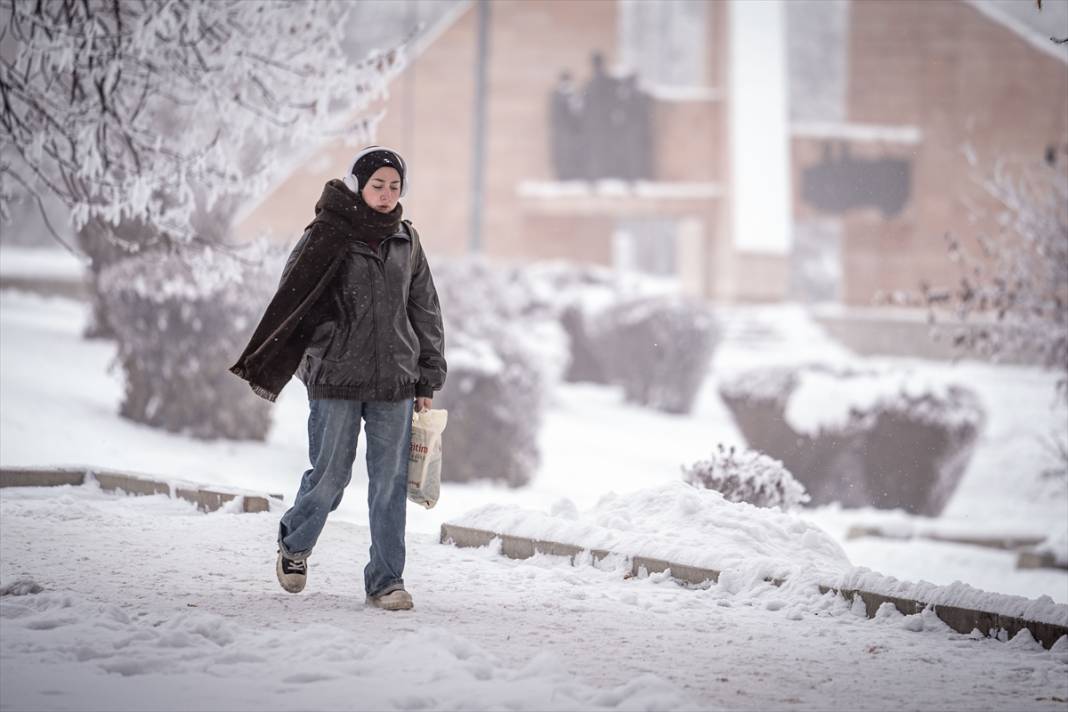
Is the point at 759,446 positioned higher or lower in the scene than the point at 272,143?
lower

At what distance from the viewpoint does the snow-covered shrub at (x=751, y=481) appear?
838 cm

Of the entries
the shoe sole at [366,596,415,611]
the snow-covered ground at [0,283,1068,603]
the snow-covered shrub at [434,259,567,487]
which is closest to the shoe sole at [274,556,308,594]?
the shoe sole at [366,596,415,611]

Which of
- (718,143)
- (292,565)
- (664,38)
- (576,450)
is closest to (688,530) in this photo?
(292,565)

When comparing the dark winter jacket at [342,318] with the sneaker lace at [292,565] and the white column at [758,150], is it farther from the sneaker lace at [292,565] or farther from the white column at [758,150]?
the white column at [758,150]

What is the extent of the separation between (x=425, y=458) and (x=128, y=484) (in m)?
3.60

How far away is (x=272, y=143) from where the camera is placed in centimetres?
1664

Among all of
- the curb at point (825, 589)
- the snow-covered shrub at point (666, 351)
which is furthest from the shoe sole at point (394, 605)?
the snow-covered shrub at point (666, 351)

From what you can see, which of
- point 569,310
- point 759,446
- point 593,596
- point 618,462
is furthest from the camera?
point 569,310

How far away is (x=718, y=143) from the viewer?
95.2ft

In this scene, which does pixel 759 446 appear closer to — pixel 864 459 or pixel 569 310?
pixel 864 459

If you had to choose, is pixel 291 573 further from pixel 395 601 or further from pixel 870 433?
pixel 870 433

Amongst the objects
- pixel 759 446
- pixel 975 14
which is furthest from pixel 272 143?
pixel 975 14

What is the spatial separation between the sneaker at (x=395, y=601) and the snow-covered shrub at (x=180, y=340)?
7.49m

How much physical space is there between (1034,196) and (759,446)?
3.91m
